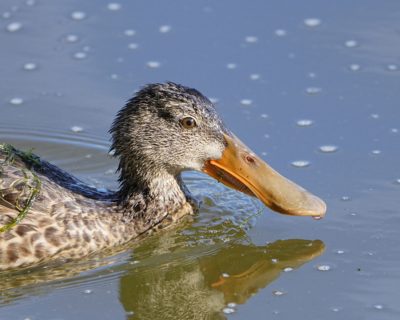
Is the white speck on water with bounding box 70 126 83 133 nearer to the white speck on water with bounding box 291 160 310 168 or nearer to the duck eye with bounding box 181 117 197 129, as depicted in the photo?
the duck eye with bounding box 181 117 197 129

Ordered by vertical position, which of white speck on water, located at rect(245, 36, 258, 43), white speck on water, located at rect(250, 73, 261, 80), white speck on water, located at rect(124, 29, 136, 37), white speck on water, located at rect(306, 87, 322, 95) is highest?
white speck on water, located at rect(124, 29, 136, 37)

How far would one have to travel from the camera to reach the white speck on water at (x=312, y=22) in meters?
13.3

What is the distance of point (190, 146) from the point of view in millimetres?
9977

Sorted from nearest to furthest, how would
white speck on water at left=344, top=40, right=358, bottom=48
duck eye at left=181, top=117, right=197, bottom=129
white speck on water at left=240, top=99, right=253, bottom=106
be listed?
duck eye at left=181, top=117, right=197, bottom=129 < white speck on water at left=240, top=99, right=253, bottom=106 < white speck on water at left=344, top=40, right=358, bottom=48

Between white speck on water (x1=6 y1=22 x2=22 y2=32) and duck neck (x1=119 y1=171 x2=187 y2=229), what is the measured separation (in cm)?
367

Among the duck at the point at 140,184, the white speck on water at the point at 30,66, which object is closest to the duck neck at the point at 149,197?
the duck at the point at 140,184

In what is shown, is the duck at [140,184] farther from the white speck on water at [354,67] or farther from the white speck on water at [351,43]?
the white speck on water at [351,43]

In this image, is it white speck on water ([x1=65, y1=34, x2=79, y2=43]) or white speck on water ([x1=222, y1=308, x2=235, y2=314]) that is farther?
white speck on water ([x1=65, y1=34, x2=79, y2=43])

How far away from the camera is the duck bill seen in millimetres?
9746

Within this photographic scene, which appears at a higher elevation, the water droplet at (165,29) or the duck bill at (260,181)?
the water droplet at (165,29)

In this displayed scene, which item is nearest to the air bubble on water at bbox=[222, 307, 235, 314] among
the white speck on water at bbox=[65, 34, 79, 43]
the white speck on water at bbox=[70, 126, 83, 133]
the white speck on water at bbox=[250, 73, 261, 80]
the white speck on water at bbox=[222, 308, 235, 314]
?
the white speck on water at bbox=[222, 308, 235, 314]

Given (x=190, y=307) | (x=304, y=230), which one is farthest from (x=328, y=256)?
(x=190, y=307)

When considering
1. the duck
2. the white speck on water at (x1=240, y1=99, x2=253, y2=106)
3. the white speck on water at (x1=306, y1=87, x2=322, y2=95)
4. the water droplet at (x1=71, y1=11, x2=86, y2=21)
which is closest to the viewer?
the duck

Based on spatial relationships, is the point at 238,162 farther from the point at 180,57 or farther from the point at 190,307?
the point at 180,57
